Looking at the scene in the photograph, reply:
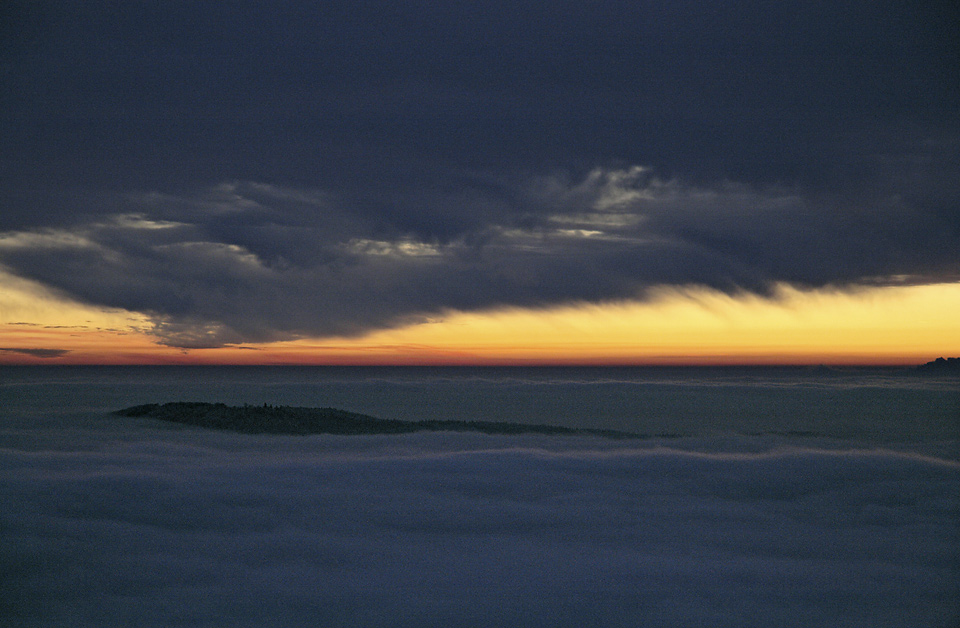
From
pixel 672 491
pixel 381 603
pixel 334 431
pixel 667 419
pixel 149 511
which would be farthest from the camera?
pixel 667 419

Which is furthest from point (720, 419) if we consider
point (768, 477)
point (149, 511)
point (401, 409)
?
point (149, 511)

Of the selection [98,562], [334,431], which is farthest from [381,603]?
[334,431]

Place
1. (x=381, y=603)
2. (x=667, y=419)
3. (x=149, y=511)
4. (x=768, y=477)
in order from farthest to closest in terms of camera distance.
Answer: (x=667, y=419) < (x=768, y=477) < (x=149, y=511) < (x=381, y=603)

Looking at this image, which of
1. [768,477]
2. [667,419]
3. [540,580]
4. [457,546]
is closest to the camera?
[540,580]

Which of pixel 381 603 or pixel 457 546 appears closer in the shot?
pixel 381 603

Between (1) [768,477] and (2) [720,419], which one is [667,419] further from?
(1) [768,477]

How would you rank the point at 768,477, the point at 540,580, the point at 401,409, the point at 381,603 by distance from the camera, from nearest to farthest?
the point at 381,603 → the point at 540,580 → the point at 768,477 → the point at 401,409

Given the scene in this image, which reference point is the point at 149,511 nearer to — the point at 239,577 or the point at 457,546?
the point at 239,577
